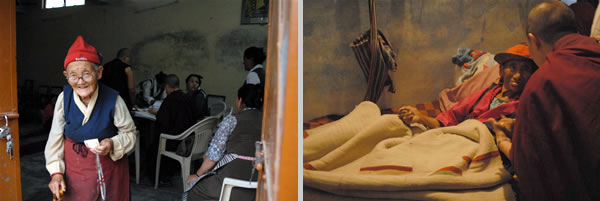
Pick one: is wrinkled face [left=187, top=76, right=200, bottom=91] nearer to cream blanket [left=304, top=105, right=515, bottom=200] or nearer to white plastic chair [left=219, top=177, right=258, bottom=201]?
white plastic chair [left=219, top=177, right=258, bottom=201]

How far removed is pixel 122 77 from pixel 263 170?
319 centimetres

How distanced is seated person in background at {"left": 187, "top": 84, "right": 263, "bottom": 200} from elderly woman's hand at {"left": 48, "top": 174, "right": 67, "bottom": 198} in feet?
2.58

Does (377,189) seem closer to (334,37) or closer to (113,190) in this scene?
(334,37)

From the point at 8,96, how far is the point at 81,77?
882mm

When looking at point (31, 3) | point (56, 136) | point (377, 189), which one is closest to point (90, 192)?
point (56, 136)

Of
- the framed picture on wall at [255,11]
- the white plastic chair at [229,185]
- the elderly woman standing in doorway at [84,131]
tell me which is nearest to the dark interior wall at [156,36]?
the framed picture on wall at [255,11]

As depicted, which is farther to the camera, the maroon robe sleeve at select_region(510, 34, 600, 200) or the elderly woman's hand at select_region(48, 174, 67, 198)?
the elderly woman's hand at select_region(48, 174, 67, 198)

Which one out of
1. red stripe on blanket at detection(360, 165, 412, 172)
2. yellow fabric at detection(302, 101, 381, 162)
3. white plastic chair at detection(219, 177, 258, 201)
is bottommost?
white plastic chair at detection(219, 177, 258, 201)

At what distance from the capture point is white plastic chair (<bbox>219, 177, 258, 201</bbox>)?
2.49 meters

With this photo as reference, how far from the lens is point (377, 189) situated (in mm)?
1660

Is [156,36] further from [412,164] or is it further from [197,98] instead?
[412,164]

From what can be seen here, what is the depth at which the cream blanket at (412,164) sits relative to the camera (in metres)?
1.65

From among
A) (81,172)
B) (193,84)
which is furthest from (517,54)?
(193,84)

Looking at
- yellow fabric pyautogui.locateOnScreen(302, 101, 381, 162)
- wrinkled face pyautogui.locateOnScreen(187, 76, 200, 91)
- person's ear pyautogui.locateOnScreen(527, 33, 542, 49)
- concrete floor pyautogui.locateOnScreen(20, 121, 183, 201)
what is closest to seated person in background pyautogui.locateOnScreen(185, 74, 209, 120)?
wrinkled face pyautogui.locateOnScreen(187, 76, 200, 91)
